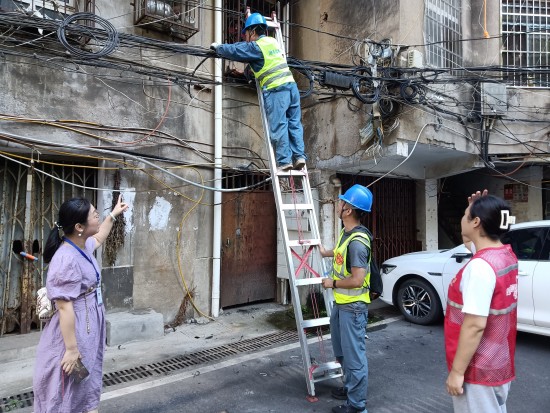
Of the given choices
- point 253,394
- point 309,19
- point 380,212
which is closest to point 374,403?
point 253,394

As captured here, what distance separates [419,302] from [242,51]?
179 inches

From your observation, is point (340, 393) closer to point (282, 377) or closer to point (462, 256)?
point (282, 377)

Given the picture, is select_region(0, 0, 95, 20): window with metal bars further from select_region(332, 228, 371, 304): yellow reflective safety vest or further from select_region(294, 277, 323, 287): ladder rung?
select_region(332, 228, 371, 304): yellow reflective safety vest

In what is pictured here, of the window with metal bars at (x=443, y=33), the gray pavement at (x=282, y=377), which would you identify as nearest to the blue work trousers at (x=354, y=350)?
the gray pavement at (x=282, y=377)

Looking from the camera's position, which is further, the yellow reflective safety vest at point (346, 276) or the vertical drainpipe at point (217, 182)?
the vertical drainpipe at point (217, 182)

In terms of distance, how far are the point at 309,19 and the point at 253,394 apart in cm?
679

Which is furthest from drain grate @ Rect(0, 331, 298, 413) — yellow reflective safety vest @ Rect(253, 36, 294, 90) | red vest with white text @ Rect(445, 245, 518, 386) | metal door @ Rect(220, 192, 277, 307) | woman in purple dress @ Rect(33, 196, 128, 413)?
red vest with white text @ Rect(445, 245, 518, 386)

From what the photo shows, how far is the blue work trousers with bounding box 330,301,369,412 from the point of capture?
331 centimetres

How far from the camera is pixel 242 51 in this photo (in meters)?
4.25

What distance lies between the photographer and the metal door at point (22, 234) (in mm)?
5230

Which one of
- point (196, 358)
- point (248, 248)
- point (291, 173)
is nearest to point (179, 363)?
point (196, 358)

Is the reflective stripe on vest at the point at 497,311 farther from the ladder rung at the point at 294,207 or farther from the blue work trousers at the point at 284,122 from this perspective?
the blue work trousers at the point at 284,122

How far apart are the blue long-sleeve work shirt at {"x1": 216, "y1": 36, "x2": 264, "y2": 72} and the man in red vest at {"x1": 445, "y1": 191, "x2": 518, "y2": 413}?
293 centimetres

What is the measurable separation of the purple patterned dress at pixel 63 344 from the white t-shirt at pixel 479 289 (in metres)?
2.33
